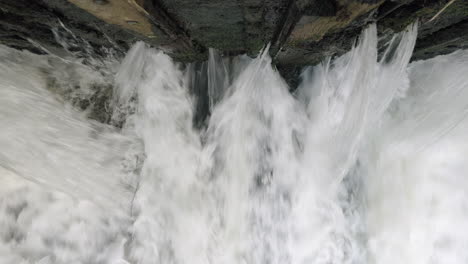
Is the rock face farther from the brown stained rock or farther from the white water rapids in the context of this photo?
the white water rapids

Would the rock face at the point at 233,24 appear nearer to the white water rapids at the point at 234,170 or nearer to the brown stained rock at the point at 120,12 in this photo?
the brown stained rock at the point at 120,12

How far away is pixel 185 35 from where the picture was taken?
2756mm

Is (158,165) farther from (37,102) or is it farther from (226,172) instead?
(37,102)

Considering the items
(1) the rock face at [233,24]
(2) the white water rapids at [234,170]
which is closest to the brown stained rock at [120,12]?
(1) the rock face at [233,24]

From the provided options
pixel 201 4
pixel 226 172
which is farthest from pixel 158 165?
pixel 201 4

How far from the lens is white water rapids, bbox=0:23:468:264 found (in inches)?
136

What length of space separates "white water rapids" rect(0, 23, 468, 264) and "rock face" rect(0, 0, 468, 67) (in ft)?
1.19

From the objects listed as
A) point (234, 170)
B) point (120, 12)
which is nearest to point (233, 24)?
point (120, 12)

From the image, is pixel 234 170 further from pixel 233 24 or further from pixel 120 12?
pixel 120 12

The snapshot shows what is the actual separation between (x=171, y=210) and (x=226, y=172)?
2.28 ft

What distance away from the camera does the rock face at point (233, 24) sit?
2.13m

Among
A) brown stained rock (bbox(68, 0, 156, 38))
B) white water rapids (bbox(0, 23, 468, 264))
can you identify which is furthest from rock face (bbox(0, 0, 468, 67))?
white water rapids (bbox(0, 23, 468, 264))

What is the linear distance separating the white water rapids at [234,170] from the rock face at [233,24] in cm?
36

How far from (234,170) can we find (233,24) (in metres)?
1.70
